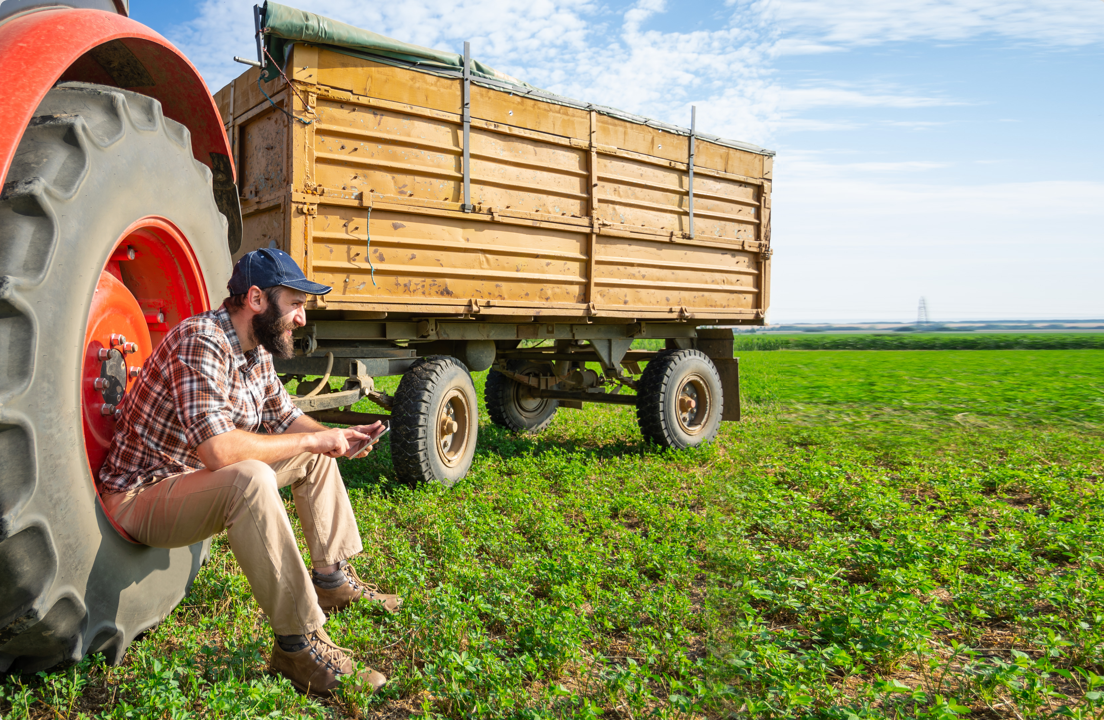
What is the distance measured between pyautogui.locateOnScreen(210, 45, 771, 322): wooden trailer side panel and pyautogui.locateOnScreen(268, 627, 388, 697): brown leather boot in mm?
2462

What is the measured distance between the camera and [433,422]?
5188mm

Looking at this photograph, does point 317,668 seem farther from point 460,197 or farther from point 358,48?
point 358,48

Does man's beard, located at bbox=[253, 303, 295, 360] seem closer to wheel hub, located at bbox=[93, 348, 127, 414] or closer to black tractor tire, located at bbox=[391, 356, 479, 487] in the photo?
wheel hub, located at bbox=[93, 348, 127, 414]

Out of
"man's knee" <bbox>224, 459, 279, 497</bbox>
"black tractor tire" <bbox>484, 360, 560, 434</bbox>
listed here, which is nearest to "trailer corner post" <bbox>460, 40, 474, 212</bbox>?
"man's knee" <bbox>224, 459, 279, 497</bbox>

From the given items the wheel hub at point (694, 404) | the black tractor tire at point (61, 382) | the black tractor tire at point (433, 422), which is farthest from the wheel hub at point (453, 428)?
the black tractor tire at point (61, 382)

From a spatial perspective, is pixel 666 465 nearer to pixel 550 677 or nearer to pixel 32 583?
pixel 550 677

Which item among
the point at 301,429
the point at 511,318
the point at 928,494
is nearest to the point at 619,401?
the point at 511,318

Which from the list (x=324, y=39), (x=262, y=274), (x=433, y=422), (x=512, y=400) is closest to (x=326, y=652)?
(x=262, y=274)

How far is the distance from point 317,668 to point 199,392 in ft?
3.48

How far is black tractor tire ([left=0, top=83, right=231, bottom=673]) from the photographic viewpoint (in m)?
1.78

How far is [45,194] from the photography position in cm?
190

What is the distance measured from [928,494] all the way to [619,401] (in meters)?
3.22

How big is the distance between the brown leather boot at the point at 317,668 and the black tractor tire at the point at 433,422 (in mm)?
2582

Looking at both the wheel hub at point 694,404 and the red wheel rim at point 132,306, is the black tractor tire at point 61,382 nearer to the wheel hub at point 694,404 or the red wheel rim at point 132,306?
the red wheel rim at point 132,306
